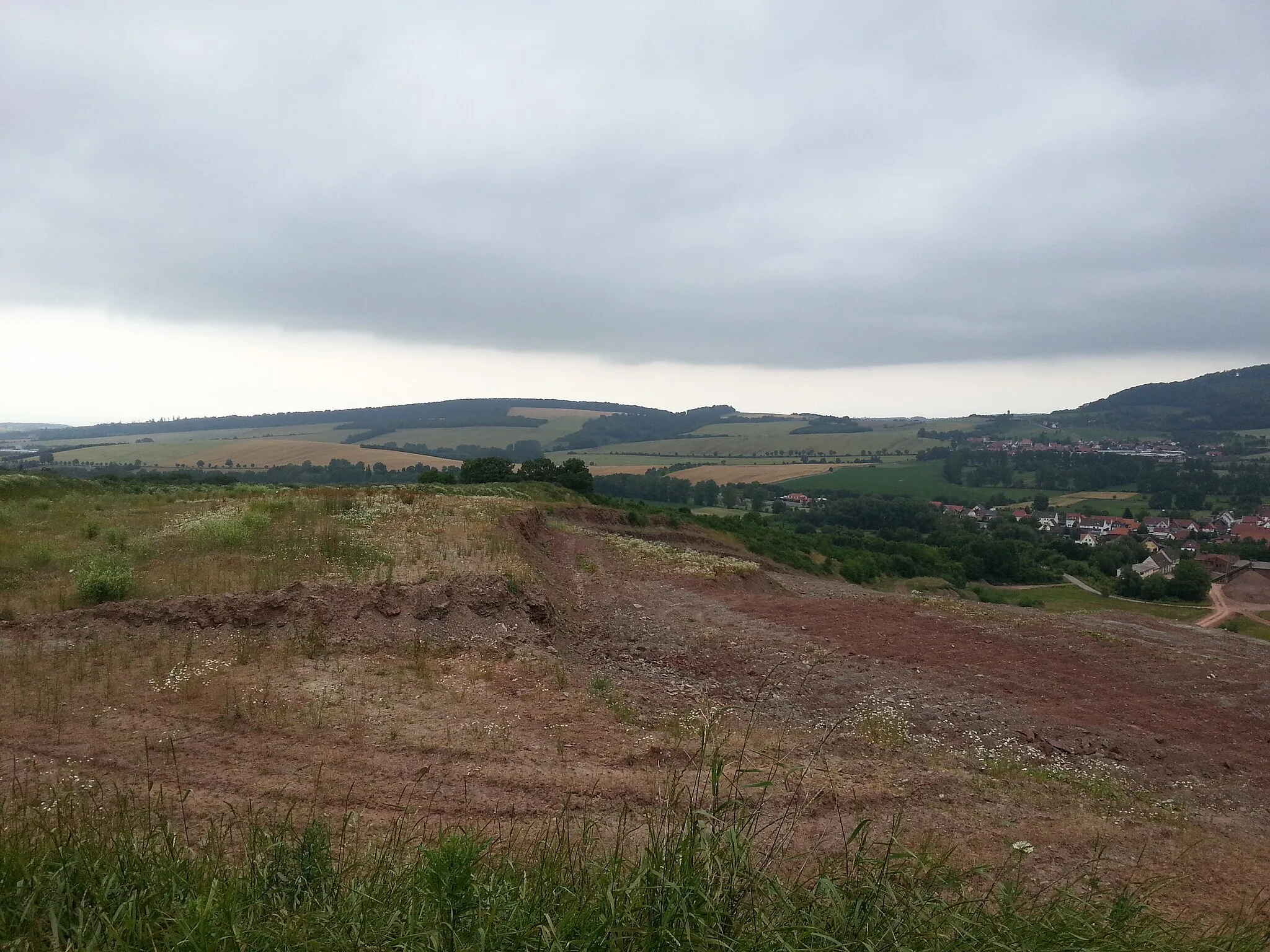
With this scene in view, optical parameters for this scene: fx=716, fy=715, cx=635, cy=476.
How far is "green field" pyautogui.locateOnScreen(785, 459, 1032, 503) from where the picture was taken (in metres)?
92.9

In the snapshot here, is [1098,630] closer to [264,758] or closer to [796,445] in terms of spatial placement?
[264,758]

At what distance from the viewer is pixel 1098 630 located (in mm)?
16344

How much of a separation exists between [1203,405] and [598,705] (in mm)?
209660

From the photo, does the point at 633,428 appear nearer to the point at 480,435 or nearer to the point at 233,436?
the point at 480,435

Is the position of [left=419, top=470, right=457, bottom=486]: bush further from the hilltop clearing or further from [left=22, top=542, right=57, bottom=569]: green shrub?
[left=22, top=542, right=57, bottom=569]: green shrub

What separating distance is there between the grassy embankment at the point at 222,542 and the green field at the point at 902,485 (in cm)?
7391

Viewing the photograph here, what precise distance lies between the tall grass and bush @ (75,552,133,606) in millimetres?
9445

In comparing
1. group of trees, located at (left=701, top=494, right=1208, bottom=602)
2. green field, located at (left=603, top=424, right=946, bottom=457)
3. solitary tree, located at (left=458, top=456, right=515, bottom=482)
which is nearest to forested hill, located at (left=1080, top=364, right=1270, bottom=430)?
green field, located at (left=603, top=424, right=946, bottom=457)

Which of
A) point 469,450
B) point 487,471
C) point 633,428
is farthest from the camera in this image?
point 633,428

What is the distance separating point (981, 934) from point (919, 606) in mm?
14910

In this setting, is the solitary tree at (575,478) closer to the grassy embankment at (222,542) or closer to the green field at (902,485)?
the grassy embankment at (222,542)

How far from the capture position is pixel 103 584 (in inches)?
472

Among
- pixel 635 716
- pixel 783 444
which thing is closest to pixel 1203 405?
pixel 783 444

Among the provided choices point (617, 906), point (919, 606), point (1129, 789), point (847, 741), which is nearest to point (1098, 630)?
point (919, 606)
